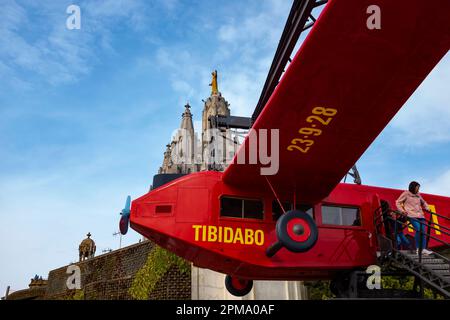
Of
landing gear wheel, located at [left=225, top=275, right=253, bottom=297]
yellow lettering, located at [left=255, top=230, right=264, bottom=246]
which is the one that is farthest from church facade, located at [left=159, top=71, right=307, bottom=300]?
yellow lettering, located at [left=255, top=230, right=264, bottom=246]

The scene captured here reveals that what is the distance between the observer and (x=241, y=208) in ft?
28.2

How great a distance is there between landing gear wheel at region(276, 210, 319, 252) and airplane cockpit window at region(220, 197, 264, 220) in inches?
52.8

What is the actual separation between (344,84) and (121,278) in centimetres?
1932

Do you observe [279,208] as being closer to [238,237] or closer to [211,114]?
[238,237]

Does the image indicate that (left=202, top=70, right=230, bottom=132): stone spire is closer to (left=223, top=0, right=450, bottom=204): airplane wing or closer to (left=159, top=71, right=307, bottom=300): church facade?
(left=159, top=71, right=307, bottom=300): church facade

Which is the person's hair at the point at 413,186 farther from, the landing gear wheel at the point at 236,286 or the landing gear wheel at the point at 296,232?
the landing gear wheel at the point at 236,286

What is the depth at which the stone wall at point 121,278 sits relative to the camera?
58.5 ft

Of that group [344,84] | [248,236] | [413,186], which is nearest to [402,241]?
[413,186]

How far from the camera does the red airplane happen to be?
5523 mm

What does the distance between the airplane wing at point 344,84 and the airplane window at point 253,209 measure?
0.59 meters

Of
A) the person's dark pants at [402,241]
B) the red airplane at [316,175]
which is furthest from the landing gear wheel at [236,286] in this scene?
the person's dark pants at [402,241]

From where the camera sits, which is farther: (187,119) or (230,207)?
(187,119)
